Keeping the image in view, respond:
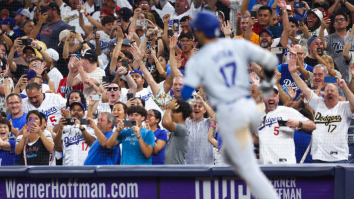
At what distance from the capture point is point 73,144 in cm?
701

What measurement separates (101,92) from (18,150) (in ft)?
5.47

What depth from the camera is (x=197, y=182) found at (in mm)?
6219

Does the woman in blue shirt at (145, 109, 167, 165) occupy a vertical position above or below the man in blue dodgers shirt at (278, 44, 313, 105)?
below

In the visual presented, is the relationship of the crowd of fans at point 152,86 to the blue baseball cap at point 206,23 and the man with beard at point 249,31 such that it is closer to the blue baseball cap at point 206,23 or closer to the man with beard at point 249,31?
the man with beard at point 249,31

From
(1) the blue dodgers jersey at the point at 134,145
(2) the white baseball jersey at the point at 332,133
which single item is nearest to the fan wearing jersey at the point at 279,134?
(2) the white baseball jersey at the point at 332,133

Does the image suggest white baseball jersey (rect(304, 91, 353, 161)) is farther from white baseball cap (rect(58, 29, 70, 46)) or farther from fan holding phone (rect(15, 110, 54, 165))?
white baseball cap (rect(58, 29, 70, 46))

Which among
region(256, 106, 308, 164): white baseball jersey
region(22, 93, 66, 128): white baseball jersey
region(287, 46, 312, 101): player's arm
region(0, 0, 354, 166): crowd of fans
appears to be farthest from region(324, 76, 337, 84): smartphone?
region(22, 93, 66, 128): white baseball jersey

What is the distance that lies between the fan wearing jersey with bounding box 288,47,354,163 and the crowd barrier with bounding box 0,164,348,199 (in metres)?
0.82

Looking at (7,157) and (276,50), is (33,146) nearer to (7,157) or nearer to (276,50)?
(7,157)

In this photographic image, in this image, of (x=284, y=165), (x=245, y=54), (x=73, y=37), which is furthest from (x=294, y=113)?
(x=73, y=37)

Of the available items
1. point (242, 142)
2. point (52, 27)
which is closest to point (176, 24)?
point (52, 27)

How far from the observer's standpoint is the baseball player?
4133mm

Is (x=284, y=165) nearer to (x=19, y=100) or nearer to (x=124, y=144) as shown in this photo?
(x=124, y=144)

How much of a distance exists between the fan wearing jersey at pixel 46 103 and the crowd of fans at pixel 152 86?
16mm
